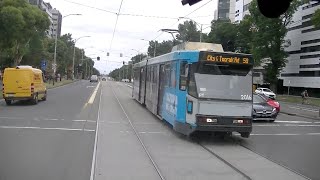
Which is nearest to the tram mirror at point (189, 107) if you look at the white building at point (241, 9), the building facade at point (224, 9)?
the white building at point (241, 9)

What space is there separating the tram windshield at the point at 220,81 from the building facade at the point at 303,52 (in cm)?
6329

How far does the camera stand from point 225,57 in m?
15.2

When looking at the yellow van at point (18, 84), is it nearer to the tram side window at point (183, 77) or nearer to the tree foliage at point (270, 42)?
the tram side window at point (183, 77)

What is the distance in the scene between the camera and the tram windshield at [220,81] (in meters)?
15.0

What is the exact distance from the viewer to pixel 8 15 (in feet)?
127

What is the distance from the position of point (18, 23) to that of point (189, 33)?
60221 millimetres

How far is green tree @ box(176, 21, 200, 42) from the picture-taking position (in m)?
96.0

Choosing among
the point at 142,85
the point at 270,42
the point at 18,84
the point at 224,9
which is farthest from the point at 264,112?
the point at 224,9

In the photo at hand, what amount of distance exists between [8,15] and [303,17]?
2203 inches

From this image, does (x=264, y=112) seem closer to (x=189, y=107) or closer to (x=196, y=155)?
(x=189, y=107)

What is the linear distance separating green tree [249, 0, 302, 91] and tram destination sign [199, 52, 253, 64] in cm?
6044

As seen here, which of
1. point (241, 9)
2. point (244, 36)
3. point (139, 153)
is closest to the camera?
point (139, 153)

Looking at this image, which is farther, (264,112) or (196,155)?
(264,112)

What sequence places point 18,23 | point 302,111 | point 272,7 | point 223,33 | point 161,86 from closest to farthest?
point 272,7, point 161,86, point 302,111, point 18,23, point 223,33
